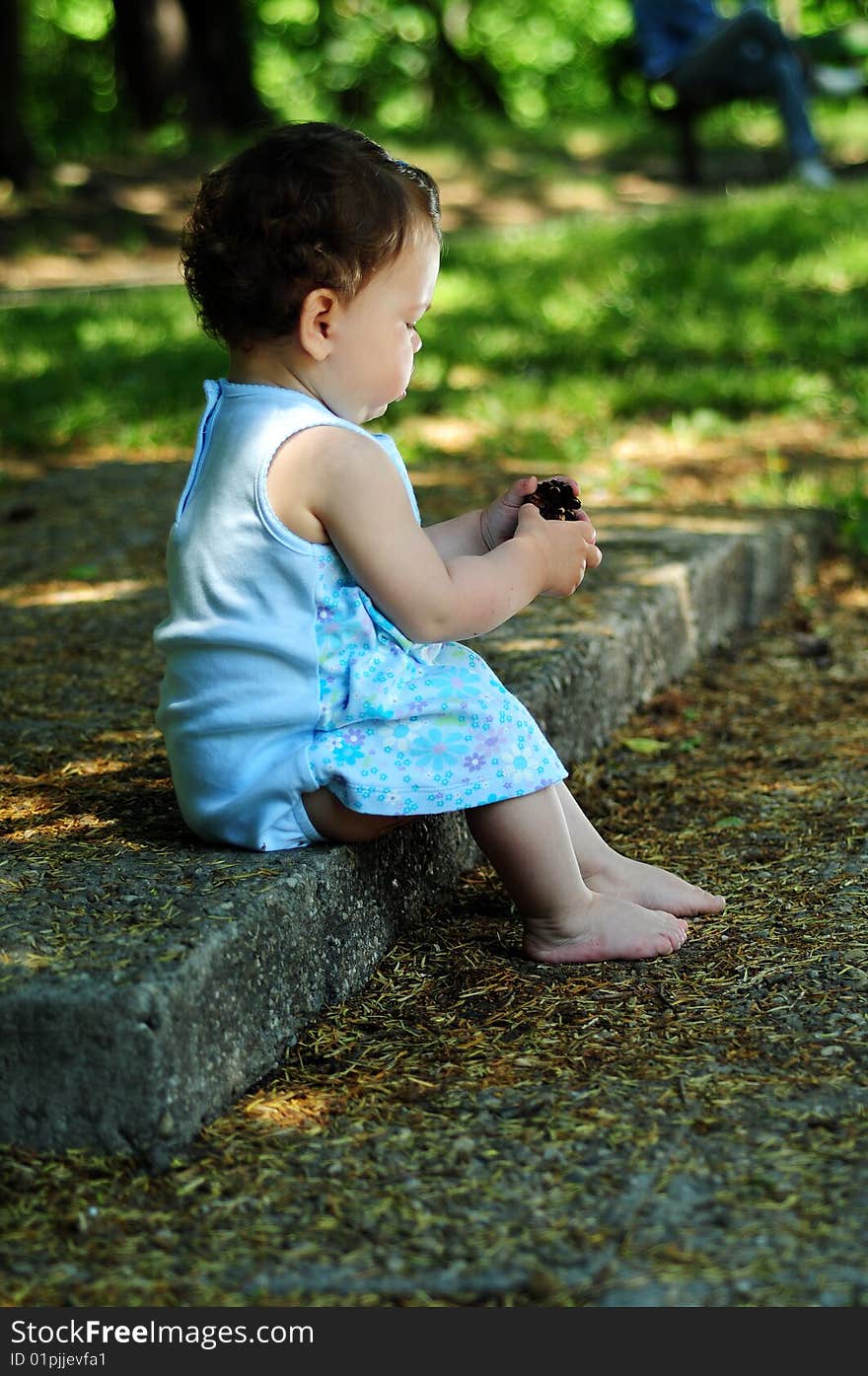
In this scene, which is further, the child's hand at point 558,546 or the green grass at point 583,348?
the green grass at point 583,348

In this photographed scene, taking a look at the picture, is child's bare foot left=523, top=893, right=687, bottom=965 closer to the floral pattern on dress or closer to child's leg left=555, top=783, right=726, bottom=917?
child's leg left=555, top=783, right=726, bottom=917

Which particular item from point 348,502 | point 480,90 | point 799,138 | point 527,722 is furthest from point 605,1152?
point 480,90

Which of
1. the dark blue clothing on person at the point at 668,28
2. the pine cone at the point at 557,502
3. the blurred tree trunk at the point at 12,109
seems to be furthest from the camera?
the blurred tree trunk at the point at 12,109

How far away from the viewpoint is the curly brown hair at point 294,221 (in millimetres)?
2191

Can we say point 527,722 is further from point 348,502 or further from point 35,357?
point 35,357

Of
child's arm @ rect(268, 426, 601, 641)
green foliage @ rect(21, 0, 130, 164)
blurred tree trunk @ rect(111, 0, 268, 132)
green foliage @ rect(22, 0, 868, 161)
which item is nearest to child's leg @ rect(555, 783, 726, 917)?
child's arm @ rect(268, 426, 601, 641)

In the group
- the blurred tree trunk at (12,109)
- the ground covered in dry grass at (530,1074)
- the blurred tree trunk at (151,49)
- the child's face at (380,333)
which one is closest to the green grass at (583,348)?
the ground covered in dry grass at (530,1074)

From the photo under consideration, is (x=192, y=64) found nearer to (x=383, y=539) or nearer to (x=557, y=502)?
(x=557, y=502)

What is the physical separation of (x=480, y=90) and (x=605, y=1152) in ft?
82.3

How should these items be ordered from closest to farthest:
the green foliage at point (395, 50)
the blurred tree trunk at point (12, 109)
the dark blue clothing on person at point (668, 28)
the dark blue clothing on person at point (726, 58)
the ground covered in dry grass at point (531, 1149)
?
1. the ground covered in dry grass at point (531, 1149)
2. the dark blue clothing on person at point (726, 58)
3. the dark blue clothing on person at point (668, 28)
4. the blurred tree trunk at point (12, 109)
5. the green foliage at point (395, 50)

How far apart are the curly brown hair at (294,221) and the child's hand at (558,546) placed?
0.45m

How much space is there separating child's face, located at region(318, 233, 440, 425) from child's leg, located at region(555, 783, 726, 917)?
0.72 m

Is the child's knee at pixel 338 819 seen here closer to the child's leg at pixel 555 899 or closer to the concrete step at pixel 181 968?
the concrete step at pixel 181 968

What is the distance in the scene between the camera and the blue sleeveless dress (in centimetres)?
223
